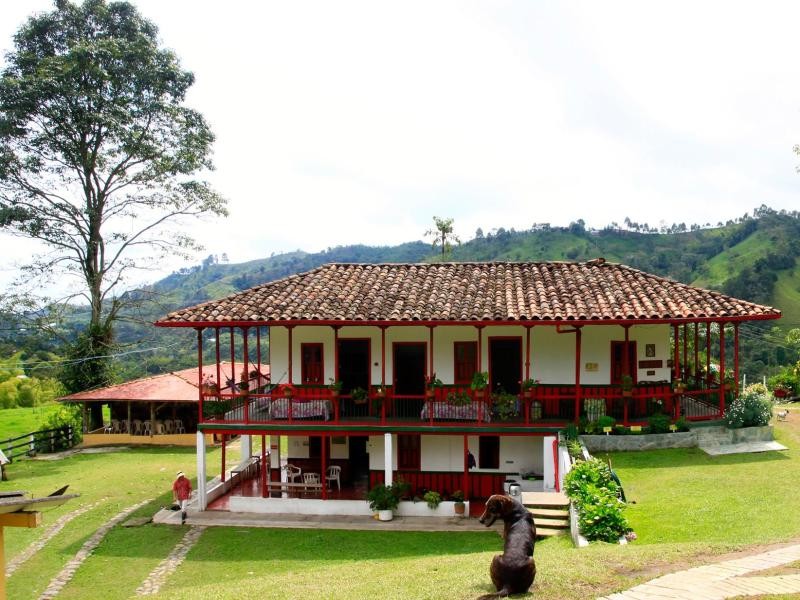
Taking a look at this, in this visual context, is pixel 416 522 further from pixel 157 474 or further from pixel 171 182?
pixel 171 182

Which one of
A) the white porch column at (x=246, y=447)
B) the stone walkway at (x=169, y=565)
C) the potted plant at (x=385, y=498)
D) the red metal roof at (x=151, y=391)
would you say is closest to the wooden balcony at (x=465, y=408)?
the potted plant at (x=385, y=498)

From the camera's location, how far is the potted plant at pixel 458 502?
54.7ft

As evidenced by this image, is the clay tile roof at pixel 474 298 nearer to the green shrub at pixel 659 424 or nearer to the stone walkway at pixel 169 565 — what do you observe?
the green shrub at pixel 659 424

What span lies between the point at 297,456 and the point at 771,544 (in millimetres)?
13363

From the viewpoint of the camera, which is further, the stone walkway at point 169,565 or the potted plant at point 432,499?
the potted plant at point 432,499

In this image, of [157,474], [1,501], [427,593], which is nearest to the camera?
[1,501]

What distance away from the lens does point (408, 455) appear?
61.6 feet

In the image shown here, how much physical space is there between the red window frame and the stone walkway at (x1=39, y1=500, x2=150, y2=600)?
578cm

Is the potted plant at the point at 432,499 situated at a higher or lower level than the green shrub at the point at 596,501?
lower

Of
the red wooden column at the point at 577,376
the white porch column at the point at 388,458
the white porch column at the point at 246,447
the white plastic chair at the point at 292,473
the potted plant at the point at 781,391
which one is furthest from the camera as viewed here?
the potted plant at the point at 781,391

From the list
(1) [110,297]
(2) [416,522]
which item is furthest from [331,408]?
(1) [110,297]

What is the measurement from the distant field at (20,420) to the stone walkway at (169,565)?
21.0 metres

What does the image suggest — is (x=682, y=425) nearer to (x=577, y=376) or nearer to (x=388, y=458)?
(x=577, y=376)

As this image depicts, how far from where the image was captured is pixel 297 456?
64.2 feet
